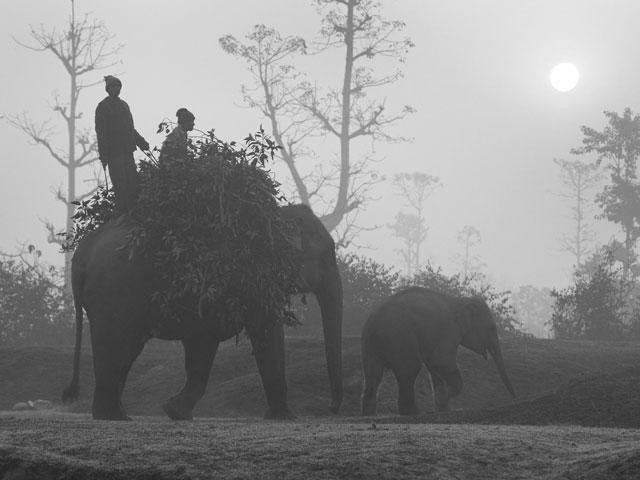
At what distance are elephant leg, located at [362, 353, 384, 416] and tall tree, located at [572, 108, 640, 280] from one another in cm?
5545

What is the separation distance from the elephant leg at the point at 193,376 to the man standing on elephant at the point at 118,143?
2035 mm

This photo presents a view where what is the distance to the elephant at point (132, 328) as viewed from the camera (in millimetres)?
14016

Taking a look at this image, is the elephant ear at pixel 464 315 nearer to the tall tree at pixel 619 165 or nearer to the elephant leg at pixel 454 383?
the elephant leg at pixel 454 383

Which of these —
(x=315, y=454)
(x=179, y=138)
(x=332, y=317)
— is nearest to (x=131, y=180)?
(x=179, y=138)

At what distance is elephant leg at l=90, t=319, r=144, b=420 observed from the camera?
1408 centimetres

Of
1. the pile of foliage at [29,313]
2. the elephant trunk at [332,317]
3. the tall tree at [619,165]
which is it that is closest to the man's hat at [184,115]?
the elephant trunk at [332,317]

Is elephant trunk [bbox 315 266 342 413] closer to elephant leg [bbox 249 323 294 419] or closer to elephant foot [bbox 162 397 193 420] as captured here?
elephant leg [bbox 249 323 294 419]

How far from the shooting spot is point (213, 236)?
46.9 feet

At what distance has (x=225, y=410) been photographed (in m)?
19.3

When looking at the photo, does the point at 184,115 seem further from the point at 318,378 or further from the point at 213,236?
the point at 318,378

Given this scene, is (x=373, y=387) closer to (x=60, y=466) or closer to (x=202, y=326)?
(x=202, y=326)

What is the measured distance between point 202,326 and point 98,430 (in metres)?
3.98

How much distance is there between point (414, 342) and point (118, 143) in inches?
221

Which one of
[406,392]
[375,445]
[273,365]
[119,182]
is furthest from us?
[406,392]
